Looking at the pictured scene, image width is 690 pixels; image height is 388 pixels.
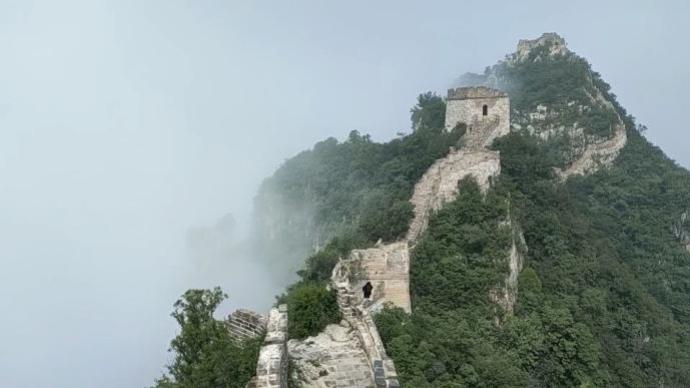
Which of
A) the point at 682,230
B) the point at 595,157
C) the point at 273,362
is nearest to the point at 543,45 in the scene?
the point at 595,157

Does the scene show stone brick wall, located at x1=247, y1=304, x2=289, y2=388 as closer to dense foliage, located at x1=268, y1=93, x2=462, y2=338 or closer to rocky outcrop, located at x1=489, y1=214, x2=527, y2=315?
dense foliage, located at x1=268, y1=93, x2=462, y2=338

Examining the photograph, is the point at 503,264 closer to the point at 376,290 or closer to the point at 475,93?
the point at 376,290

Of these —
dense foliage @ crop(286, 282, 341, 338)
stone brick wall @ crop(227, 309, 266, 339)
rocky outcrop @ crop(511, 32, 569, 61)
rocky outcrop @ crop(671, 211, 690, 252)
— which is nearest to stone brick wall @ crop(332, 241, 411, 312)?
stone brick wall @ crop(227, 309, 266, 339)

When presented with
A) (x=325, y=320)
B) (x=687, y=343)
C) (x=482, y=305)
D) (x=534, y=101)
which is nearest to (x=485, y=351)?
(x=482, y=305)

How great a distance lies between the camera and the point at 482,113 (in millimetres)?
37719

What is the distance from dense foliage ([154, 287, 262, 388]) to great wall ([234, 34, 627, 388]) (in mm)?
641

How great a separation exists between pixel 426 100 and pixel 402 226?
19531mm

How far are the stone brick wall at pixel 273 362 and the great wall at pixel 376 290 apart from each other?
0.05 ft

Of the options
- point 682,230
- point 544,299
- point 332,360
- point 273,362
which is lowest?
point 273,362

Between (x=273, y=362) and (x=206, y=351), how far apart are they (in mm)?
4834

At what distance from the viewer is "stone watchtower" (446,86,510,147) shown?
122ft

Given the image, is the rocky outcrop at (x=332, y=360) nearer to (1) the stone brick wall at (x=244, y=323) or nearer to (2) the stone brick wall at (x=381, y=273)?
(1) the stone brick wall at (x=244, y=323)

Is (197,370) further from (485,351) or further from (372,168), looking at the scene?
(372,168)

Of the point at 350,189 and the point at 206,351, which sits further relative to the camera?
the point at 350,189
